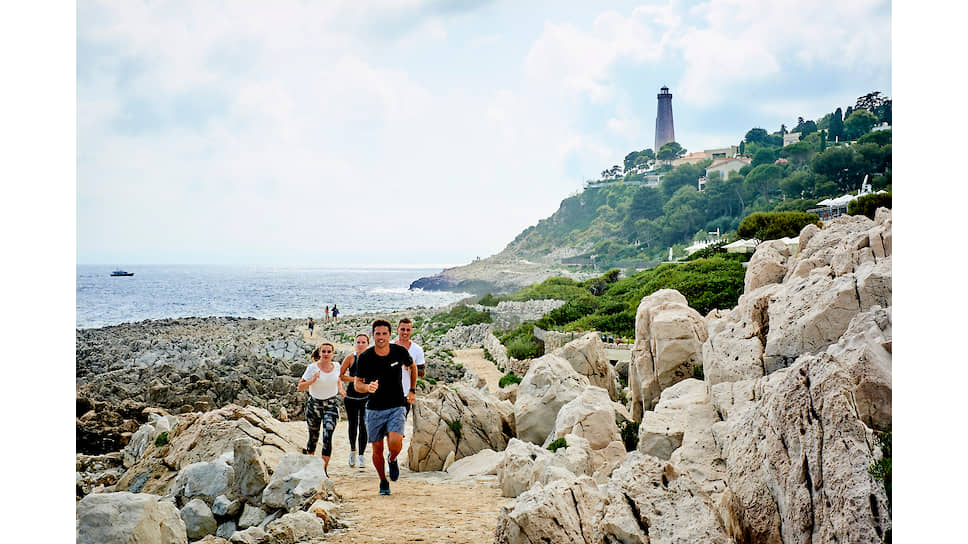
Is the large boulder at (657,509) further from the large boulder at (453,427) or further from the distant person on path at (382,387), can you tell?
the large boulder at (453,427)

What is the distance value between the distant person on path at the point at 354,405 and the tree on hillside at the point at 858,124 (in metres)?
4.06

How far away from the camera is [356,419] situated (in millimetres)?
4742

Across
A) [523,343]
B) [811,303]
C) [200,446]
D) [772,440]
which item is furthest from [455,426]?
[523,343]

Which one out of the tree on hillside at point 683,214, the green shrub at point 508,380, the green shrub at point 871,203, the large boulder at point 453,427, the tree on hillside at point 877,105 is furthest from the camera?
the green shrub at point 508,380

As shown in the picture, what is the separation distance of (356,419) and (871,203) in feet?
14.2

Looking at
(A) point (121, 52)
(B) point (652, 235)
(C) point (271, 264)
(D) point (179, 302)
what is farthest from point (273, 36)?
(B) point (652, 235)

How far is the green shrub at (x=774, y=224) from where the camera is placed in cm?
562

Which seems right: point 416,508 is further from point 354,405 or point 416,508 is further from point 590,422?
point 590,422

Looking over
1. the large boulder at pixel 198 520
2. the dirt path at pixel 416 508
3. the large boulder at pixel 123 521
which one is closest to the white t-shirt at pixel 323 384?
the dirt path at pixel 416 508

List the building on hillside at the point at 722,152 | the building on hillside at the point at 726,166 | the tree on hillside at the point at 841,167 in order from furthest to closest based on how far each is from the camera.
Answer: the building on hillside at the point at 726,166 → the building on hillside at the point at 722,152 → the tree on hillside at the point at 841,167

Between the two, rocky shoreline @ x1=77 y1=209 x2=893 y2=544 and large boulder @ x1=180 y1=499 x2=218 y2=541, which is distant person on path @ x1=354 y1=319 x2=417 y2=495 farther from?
large boulder @ x1=180 y1=499 x2=218 y2=541

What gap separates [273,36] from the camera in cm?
516

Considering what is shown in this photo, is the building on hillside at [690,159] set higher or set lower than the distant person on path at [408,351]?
higher

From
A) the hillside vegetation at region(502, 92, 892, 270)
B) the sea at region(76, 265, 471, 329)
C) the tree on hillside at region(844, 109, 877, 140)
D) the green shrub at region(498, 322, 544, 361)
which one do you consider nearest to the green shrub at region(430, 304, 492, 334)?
the green shrub at region(498, 322, 544, 361)
